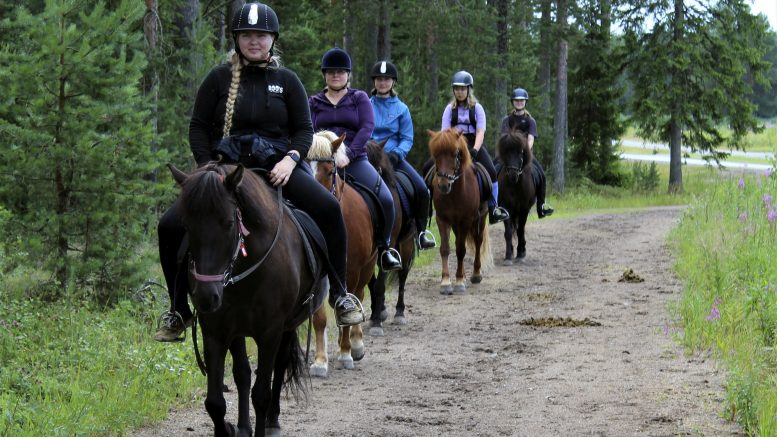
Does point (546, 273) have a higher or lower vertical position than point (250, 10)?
lower

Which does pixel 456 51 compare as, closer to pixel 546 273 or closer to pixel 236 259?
pixel 546 273

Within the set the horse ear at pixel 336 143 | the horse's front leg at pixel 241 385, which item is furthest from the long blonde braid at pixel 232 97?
the horse ear at pixel 336 143

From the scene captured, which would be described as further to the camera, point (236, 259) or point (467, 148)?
point (467, 148)

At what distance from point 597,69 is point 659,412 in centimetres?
3139

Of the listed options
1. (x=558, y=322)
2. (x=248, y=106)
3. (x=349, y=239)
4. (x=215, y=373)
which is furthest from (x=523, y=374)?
(x=248, y=106)

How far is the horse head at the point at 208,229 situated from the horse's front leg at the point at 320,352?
3652mm

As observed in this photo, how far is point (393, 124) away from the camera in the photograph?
1129 cm

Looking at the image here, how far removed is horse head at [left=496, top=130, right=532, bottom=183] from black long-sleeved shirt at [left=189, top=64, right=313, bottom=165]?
10939mm

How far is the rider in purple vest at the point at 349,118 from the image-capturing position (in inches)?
368

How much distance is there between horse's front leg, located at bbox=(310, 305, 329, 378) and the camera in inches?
348

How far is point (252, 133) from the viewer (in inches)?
251

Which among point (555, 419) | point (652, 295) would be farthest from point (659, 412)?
point (652, 295)

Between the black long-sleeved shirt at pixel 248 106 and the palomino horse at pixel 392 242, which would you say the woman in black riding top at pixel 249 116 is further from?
the palomino horse at pixel 392 242

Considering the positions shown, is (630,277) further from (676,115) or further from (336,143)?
(676,115)
